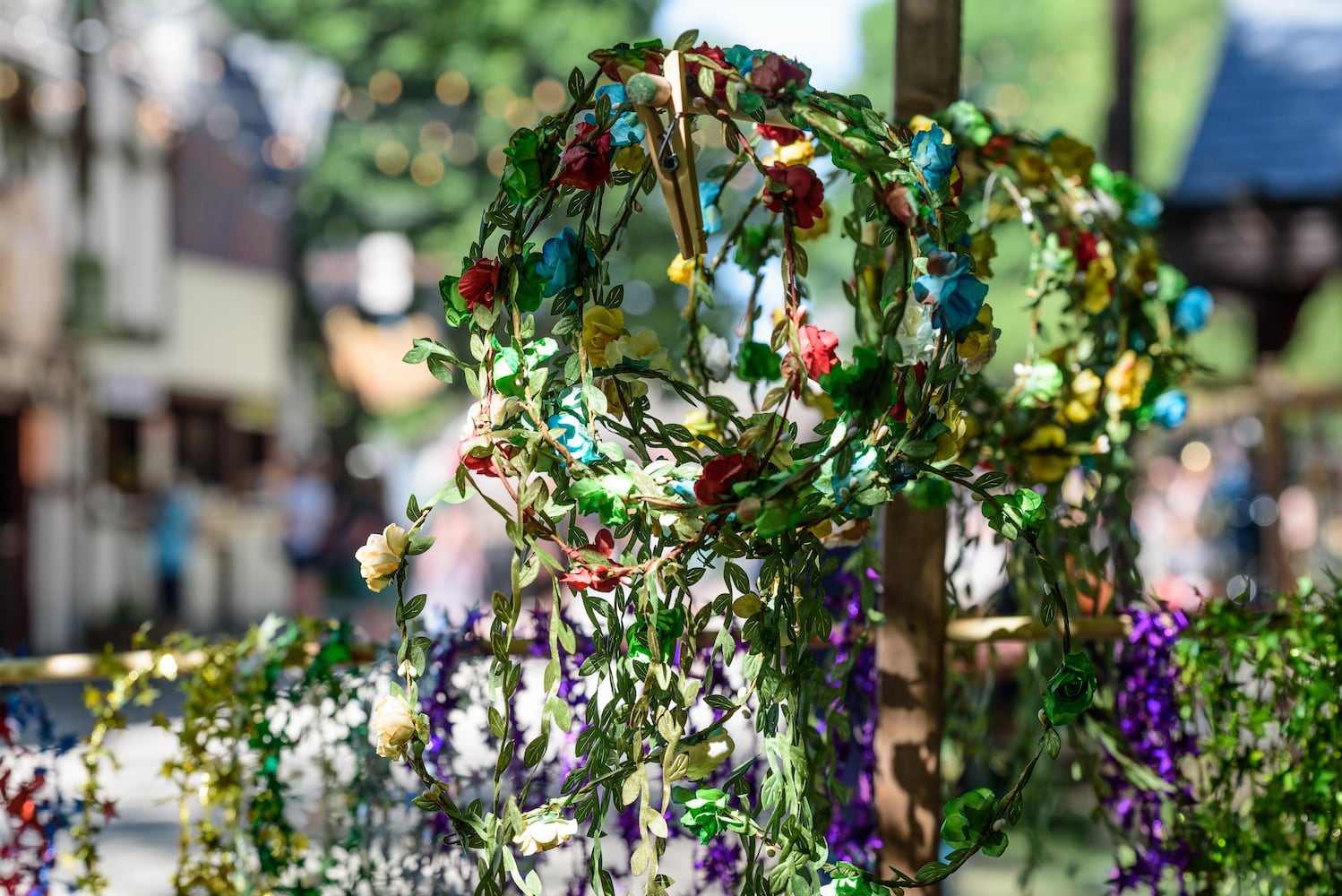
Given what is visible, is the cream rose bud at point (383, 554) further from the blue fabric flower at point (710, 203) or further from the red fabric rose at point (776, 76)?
the blue fabric flower at point (710, 203)

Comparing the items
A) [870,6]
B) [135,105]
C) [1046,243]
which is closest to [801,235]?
[1046,243]

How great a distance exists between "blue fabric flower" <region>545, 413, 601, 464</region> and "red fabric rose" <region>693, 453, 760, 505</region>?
157 mm

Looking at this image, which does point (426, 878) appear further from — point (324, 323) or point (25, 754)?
point (324, 323)

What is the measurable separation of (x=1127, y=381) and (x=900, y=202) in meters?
1.13

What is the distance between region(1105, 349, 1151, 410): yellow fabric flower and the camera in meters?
2.64

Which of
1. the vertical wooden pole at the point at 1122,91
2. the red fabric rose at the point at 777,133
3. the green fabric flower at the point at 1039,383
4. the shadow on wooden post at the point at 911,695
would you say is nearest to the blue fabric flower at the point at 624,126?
the red fabric rose at the point at 777,133

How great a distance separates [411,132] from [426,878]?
15.8 meters

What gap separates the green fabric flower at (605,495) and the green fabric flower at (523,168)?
1.35ft

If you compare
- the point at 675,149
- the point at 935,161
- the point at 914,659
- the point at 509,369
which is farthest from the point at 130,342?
the point at 935,161

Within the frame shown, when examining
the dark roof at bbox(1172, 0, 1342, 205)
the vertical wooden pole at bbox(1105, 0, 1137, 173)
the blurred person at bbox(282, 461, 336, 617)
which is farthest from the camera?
the blurred person at bbox(282, 461, 336, 617)

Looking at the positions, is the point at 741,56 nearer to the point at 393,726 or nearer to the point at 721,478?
the point at 721,478

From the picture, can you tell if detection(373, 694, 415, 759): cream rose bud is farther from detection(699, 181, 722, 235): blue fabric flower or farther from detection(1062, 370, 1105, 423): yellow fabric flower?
detection(1062, 370, 1105, 423): yellow fabric flower

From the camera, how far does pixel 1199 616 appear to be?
2.38m

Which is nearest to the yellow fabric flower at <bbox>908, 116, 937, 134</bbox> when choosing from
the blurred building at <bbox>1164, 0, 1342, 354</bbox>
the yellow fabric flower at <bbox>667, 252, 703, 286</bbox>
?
the yellow fabric flower at <bbox>667, 252, 703, 286</bbox>
